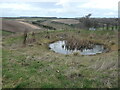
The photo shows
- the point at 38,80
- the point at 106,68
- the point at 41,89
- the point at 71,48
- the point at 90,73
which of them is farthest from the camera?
the point at 71,48

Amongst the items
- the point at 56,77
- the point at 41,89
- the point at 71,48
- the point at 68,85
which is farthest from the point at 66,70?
the point at 71,48

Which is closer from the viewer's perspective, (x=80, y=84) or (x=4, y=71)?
(x=80, y=84)

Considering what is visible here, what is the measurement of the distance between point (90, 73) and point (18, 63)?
344 centimetres

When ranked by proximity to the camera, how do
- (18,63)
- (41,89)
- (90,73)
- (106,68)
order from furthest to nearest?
(18,63) < (106,68) < (90,73) < (41,89)

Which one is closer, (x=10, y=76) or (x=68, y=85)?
(x=68, y=85)

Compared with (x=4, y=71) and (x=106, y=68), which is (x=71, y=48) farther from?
(x=4, y=71)

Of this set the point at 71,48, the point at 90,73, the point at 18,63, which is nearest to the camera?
the point at 90,73

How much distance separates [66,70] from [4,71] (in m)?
2.54

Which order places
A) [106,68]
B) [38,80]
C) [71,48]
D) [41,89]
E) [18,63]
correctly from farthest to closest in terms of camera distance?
[71,48] < [18,63] < [106,68] < [38,80] < [41,89]

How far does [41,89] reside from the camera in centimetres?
538

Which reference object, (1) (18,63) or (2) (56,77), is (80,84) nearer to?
(2) (56,77)

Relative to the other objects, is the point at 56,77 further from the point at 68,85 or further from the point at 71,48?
the point at 71,48

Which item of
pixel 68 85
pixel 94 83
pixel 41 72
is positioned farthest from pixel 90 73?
pixel 41 72

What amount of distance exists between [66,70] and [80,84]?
54.7 inches
